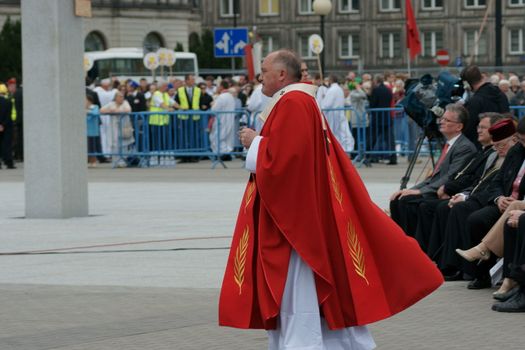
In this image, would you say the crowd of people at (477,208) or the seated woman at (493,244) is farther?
the seated woman at (493,244)

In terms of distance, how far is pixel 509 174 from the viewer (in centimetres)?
1118

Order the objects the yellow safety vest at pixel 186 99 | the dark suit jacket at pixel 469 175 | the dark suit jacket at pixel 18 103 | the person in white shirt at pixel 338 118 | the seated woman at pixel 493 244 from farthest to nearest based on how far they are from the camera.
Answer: the yellow safety vest at pixel 186 99, the dark suit jacket at pixel 18 103, the person in white shirt at pixel 338 118, the dark suit jacket at pixel 469 175, the seated woman at pixel 493 244

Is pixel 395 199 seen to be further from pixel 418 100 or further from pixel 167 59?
pixel 167 59

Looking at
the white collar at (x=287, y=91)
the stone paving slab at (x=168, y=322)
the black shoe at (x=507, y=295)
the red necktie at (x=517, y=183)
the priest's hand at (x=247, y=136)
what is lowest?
the stone paving slab at (x=168, y=322)

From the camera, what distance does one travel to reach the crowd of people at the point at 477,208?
415 inches

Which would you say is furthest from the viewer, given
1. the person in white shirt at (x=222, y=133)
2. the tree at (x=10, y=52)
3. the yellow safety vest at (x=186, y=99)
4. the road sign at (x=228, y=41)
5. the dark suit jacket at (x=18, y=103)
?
the tree at (x=10, y=52)

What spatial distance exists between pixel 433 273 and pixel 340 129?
20.3 meters

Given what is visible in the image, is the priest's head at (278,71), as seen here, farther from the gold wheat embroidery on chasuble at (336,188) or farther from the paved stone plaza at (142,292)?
the paved stone plaza at (142,292)

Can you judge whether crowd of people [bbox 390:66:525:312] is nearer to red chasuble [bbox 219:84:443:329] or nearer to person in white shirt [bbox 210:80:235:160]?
red chasuble [bbox 219:84:443:329]

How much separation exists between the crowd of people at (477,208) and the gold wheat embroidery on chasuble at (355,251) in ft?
8.31

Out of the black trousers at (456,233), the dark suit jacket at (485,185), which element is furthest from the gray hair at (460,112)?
the black trousers at (456,233)

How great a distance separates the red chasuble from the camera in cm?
772

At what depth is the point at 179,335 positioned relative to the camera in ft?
30.2

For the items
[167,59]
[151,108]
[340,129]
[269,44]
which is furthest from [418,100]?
[269,44]
